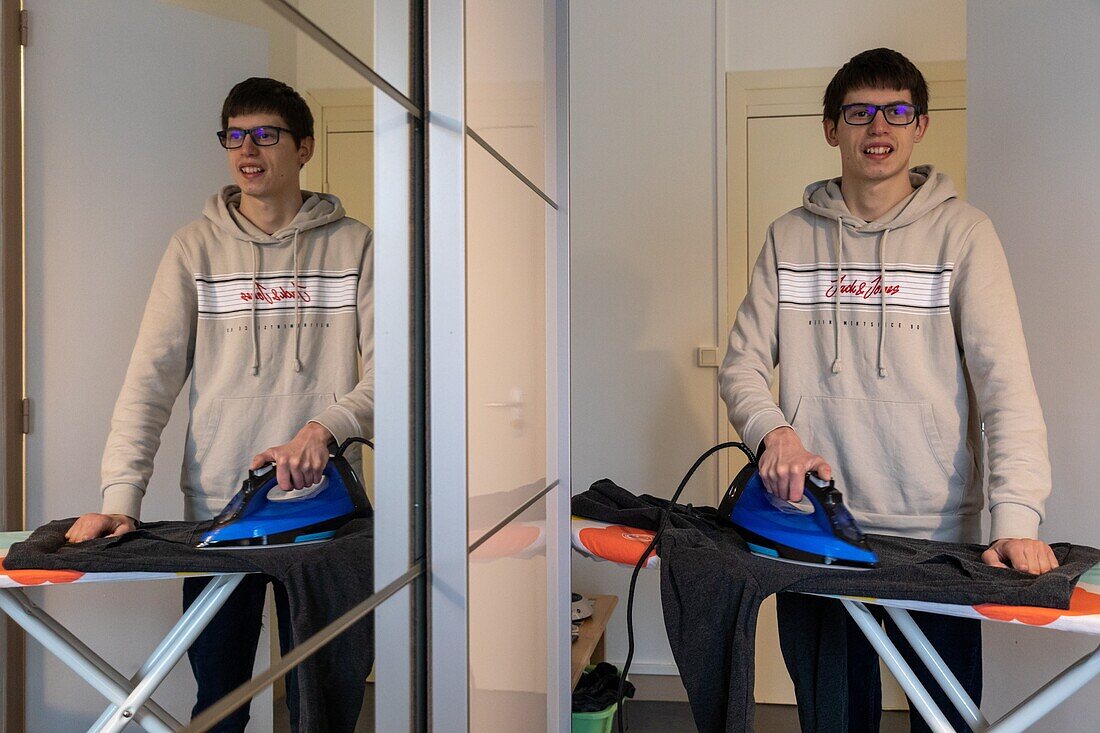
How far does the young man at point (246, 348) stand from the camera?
56cm

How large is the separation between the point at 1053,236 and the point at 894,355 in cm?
66

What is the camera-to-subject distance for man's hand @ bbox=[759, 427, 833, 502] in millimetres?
1331

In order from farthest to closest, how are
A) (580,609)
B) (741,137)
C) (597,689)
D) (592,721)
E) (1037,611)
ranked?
(741,137) < (580,609) < (597,689) < (592,721) < (1037,611)

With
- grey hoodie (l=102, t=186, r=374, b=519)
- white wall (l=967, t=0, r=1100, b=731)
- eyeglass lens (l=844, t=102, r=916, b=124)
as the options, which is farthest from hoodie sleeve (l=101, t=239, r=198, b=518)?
white wall (l=967, t=0, r=1100, b=731)

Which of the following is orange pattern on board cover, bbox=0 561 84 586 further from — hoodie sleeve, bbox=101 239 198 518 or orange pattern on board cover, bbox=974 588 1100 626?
orange pattern on board cover, bbox=974 588 1100 626

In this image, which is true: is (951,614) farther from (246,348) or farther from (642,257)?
(642,257)

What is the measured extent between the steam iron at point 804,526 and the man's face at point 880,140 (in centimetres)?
59

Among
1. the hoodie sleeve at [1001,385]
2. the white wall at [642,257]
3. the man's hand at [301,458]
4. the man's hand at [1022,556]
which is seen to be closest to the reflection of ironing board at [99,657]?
the man's hand at [301,458]

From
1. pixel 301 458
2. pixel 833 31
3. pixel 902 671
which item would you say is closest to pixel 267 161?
pixel 301 458

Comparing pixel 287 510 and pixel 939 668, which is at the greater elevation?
pixel 287 510

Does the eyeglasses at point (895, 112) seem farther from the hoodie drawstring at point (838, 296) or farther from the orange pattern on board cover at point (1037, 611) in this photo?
the orange pattern on board cover at point (1037, 611)

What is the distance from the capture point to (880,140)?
1.62 meters

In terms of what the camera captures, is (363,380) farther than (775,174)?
No

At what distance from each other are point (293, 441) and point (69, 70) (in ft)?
1.34
